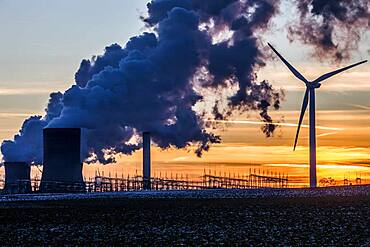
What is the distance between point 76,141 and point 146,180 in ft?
103

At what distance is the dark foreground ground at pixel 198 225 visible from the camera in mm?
37938

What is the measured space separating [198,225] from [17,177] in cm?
8035

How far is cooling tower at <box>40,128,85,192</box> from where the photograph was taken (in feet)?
335

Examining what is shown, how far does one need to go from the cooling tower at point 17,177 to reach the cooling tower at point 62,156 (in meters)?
15.0

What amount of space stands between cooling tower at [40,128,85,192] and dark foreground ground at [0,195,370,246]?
38082 mm

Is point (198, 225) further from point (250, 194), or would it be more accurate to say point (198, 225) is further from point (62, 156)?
point (62, 156)

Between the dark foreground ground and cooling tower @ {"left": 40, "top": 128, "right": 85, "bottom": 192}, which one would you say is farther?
cooling tower @ {"left": 40, "top": 128, "right": 85, "bottom": 192}

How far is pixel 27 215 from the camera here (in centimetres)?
5912

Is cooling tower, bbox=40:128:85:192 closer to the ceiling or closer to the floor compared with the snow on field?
closer to the ceiling

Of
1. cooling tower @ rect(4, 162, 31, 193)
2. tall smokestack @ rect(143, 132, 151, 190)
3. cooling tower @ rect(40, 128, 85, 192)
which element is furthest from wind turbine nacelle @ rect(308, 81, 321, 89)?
cooling tower @ rect(4, 162, 31, 193)

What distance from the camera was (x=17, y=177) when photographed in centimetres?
12325

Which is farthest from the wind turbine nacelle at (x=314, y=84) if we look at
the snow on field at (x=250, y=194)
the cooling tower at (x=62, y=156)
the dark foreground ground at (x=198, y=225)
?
the dark foreground ground at (x=198, y=225)

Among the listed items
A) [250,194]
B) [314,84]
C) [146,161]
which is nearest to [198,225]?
[250,194]

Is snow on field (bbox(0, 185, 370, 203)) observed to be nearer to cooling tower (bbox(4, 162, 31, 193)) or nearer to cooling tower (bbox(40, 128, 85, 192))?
cooling tower (bbox(40, 128, 85, 192))
